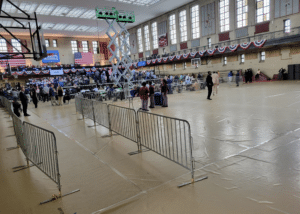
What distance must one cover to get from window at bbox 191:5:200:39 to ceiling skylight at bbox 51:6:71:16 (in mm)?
20054

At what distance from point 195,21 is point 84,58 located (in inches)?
1093

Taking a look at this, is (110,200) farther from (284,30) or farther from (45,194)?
(284,30)

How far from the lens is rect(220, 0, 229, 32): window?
28.9m

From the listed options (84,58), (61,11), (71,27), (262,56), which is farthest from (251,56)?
(84,58)

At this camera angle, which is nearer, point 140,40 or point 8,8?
point 8,8

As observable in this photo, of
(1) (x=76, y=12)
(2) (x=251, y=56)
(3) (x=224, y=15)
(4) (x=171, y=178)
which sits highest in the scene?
(1) (x=76, y=12)

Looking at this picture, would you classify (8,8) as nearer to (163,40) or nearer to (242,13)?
(163,40)

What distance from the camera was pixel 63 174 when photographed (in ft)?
13.2

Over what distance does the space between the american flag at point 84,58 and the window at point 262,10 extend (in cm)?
3615

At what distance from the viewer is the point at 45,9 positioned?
30125 mm

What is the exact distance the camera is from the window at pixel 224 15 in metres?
28.9

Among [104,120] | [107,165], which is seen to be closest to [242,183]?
[107,165]

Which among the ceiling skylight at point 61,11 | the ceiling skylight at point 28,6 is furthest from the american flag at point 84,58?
the ceiling skylight at point 28,6

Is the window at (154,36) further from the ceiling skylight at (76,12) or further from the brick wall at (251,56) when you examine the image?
the brick wall at (251,56)
